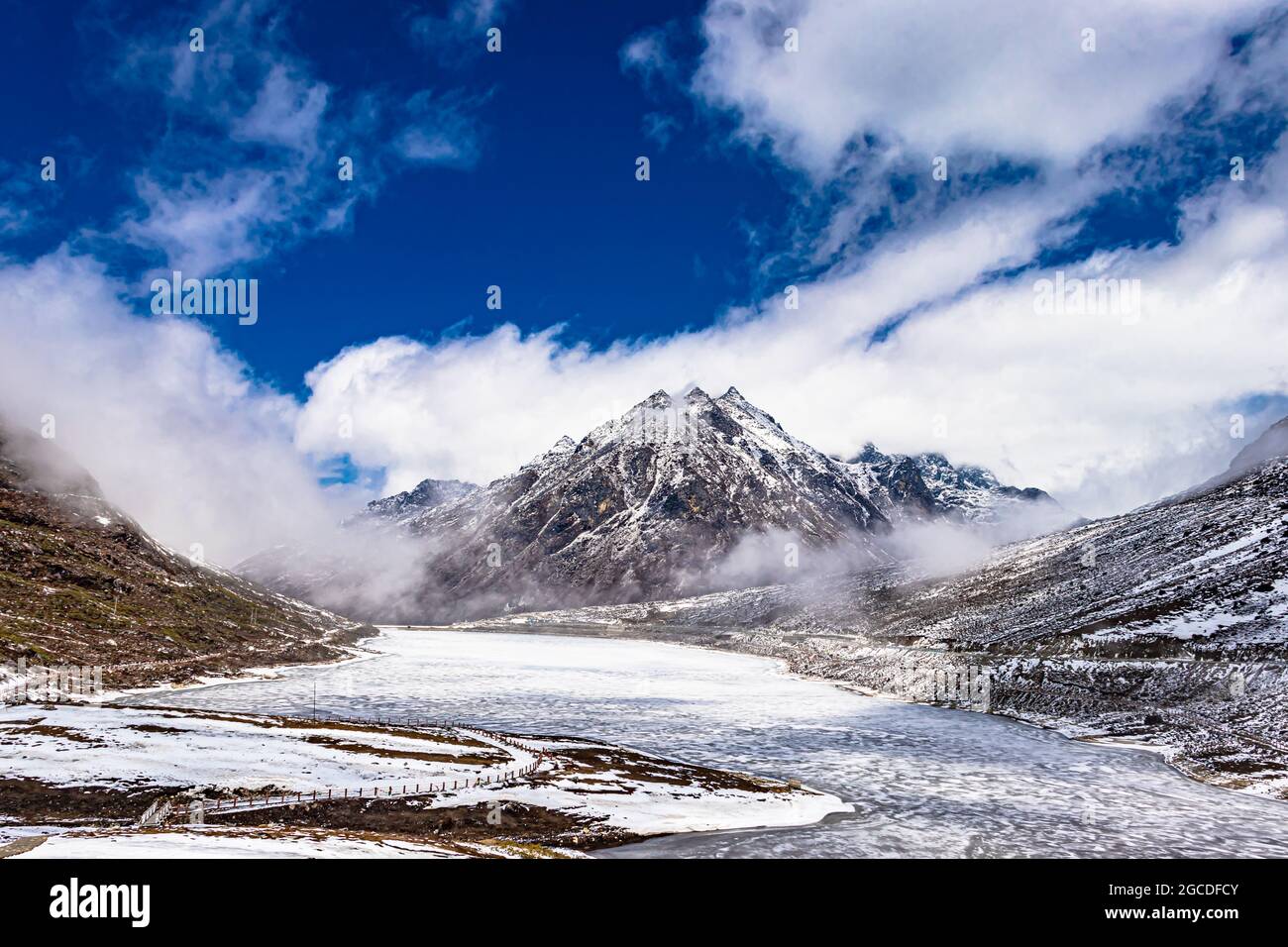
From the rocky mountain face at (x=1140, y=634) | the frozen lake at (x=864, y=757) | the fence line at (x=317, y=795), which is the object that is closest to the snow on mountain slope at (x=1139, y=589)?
the rocky mountain face at (x=1140, y=634)

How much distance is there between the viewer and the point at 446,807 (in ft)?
151

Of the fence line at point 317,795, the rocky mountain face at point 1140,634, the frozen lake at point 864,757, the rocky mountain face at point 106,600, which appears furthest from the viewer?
the rocky mountain face at point 106,600

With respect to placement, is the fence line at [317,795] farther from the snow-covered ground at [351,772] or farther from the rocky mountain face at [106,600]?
the rocky mountain face at [106,600]

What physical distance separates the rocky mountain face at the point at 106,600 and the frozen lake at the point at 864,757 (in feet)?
63.5

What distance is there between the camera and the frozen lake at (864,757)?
3978 cm

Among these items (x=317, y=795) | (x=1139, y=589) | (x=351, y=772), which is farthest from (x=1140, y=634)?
(x=317, y=795)

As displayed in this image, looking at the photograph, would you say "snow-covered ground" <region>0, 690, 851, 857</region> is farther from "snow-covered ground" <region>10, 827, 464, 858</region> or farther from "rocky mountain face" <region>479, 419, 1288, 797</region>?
"rocky mountain face" <region>479, 419, 1288, 797</region>

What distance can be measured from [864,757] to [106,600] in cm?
14445

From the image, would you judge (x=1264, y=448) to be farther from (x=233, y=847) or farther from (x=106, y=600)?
(x=106, y=600)

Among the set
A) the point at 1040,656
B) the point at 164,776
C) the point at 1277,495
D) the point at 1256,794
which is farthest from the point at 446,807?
the point at 1277,495

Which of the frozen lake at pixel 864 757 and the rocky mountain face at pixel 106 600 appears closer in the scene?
the frozen lake at pixel 864 757

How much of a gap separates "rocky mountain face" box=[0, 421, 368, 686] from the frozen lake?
63.5ft

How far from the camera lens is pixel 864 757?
63875mm
